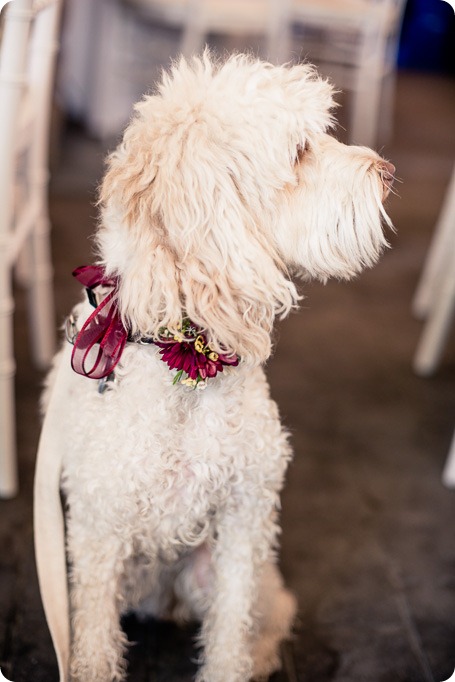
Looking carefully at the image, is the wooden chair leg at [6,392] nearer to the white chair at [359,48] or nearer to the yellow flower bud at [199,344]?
the yellow flower bud at [199,344]

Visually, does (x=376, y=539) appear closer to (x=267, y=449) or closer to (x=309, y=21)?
(x=267, y=449)

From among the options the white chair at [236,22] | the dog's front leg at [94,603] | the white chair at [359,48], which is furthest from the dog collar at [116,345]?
A: the white chair at [236,22]

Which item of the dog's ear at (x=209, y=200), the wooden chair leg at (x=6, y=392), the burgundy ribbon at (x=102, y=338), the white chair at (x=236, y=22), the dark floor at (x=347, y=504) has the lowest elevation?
the dark floor at (x=347, y=504)

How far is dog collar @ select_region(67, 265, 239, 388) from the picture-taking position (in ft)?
3.51

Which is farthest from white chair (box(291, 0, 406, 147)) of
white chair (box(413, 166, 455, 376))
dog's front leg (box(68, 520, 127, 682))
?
dog's front leg (box(68, 520, 127, 682))

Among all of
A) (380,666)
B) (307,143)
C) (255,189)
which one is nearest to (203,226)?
(255,189)

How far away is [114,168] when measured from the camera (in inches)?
40.9

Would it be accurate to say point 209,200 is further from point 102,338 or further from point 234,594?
point 234,594

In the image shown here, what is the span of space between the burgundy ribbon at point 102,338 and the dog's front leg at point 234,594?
0.31m

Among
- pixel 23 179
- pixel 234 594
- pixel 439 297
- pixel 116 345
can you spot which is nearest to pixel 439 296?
pixel 439 297

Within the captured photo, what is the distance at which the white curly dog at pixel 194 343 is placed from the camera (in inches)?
39.9

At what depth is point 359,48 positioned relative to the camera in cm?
436

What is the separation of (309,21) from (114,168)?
3.16 m

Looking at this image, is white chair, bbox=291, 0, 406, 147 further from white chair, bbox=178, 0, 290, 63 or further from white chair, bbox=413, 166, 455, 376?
white chair, bbox=413, 166, 455, 376
